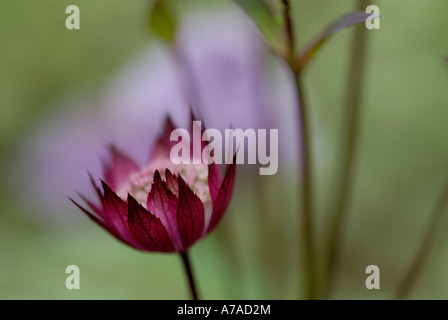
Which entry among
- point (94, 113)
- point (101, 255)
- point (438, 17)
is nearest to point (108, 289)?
point (101, 255)

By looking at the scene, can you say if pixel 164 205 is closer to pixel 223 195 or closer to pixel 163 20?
pixel 223 195

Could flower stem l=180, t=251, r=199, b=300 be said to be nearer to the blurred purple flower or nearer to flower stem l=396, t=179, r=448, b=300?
flower stem l=396, t=179, r=448, b=300

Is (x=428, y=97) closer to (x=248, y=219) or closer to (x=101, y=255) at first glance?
(x=248, y=219)

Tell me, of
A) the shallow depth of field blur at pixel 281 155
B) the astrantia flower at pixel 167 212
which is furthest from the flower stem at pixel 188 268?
the shallow depth of field blur at pixel 281 155

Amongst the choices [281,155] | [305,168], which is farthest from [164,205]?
[281,155]

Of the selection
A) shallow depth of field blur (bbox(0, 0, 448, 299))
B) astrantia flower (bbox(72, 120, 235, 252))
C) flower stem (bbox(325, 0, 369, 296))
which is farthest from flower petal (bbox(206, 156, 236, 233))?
shallow depth of field blur (bbox(0, 0, 448, 299))

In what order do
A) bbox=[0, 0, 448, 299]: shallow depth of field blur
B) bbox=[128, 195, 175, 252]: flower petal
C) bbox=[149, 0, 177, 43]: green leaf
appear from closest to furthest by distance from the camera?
1. bbox=[128, 195, 175, 252]: flower petal
2. bbox=[149, 0, 177, 43]: green leaf
3. bbox=[0, 0, 448, 299]: shallow depth of field blur
